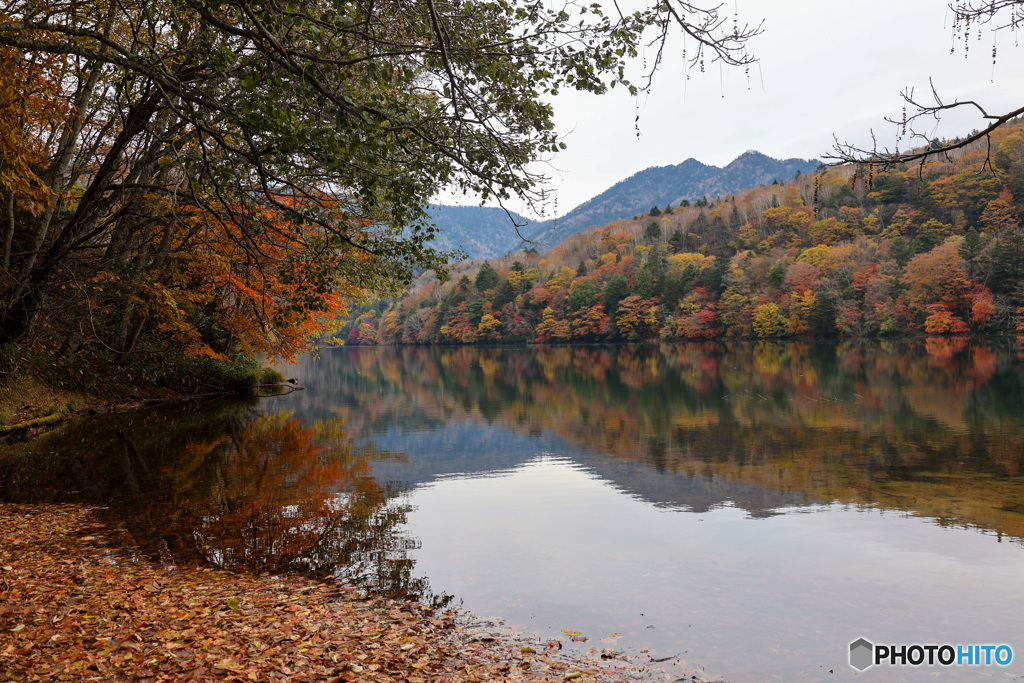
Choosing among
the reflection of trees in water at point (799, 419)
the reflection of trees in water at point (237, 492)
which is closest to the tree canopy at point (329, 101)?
the reflection of trees in water at point (237, 492)

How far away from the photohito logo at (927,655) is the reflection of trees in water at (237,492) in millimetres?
3830

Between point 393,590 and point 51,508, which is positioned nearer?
point 393,590

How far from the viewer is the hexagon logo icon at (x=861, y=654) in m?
5.27

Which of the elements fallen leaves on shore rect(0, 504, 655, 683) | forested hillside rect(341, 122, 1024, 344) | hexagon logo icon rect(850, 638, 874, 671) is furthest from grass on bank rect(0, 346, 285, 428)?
forested hillside rect(341, 122, 1024, 344)

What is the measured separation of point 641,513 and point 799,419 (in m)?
11.2

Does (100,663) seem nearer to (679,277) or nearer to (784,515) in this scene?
(784,515)

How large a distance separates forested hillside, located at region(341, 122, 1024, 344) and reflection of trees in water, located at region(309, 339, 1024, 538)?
1761 centimetres

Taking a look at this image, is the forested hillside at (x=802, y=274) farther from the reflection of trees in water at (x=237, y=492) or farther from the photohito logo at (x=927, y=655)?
the photohito logo at (x=927, y=655)

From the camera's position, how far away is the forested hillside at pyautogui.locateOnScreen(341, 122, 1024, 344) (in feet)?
211

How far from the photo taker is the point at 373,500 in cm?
1073

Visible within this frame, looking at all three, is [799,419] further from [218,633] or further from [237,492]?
[218,633]

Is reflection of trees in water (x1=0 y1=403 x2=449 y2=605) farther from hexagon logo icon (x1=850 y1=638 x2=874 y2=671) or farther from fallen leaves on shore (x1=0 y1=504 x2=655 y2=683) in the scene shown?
hexagon logo icon (x1=850 y1=638 x2=874 y2=671)

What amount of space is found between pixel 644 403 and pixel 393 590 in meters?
19.1

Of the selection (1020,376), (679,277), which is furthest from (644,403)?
(679,277)
